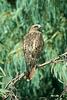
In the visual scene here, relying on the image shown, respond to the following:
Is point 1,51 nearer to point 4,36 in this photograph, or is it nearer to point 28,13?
point 4,36

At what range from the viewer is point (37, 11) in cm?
518

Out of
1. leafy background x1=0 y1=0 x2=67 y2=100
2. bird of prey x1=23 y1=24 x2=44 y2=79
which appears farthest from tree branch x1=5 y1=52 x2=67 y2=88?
leafy background x1=0 y1=0 x2=67 y2=100

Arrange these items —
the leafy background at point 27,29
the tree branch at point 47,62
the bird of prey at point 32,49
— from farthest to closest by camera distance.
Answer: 1. the leafy background at point 27,29
2. the bird of prey at point 32,49
3. the tree branch at point 47,62

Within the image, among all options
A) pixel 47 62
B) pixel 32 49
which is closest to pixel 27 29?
pixel 32 49

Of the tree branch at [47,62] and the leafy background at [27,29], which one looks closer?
the tree branch at [47,62]

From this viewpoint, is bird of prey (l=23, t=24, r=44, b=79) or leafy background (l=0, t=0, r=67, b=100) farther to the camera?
leafy background (l=0, t=0, r=67, b=100)

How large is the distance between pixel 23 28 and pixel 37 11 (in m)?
0.27

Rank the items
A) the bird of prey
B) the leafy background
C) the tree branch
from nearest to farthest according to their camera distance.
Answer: the tree branch, the bird of prey, the leafy background

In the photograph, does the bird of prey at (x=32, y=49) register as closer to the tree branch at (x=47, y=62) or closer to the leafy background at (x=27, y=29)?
the tree branch at (x=47, y=62)

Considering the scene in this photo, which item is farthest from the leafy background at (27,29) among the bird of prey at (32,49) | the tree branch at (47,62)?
the tree branch at (47,62)

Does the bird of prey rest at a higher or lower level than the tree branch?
lower

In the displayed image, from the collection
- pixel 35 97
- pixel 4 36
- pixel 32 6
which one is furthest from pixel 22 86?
pixel 32 6

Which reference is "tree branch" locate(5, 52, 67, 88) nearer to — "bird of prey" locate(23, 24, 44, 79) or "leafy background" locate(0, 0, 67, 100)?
"bird of prey" locate(23, 24, 44, 79)

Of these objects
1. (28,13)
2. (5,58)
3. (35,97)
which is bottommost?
(35,97)
